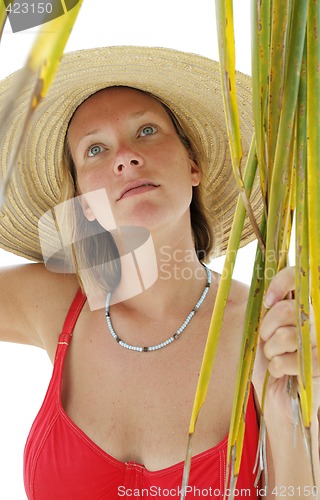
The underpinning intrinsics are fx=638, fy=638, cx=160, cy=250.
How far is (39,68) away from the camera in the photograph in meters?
0.21

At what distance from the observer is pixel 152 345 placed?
122 centimetres

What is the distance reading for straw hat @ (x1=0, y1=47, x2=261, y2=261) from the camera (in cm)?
107

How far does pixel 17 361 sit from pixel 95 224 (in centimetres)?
94

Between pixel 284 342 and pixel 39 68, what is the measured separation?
35 cm

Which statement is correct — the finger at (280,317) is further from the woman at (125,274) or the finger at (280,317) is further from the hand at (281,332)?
the woman at (125,274)

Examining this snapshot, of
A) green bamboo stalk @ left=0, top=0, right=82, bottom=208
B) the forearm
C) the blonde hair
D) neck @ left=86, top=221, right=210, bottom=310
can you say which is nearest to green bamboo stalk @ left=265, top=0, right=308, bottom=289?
green bamboo stalk @ left=0, top=0, right=82, bottom=208

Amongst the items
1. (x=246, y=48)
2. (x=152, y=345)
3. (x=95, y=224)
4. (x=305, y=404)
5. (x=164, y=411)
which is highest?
(x=246, y=48)

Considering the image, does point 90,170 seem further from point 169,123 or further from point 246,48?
point 246,48

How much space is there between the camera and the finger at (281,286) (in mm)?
372

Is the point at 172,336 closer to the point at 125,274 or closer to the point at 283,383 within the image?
the point at 125,274

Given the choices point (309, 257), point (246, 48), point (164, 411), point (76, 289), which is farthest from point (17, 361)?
point (309, 257)

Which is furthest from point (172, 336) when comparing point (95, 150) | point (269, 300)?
point (269, 300)

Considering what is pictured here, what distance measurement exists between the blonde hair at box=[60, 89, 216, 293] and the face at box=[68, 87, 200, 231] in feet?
0.19

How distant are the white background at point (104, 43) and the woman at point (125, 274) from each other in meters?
0.14
